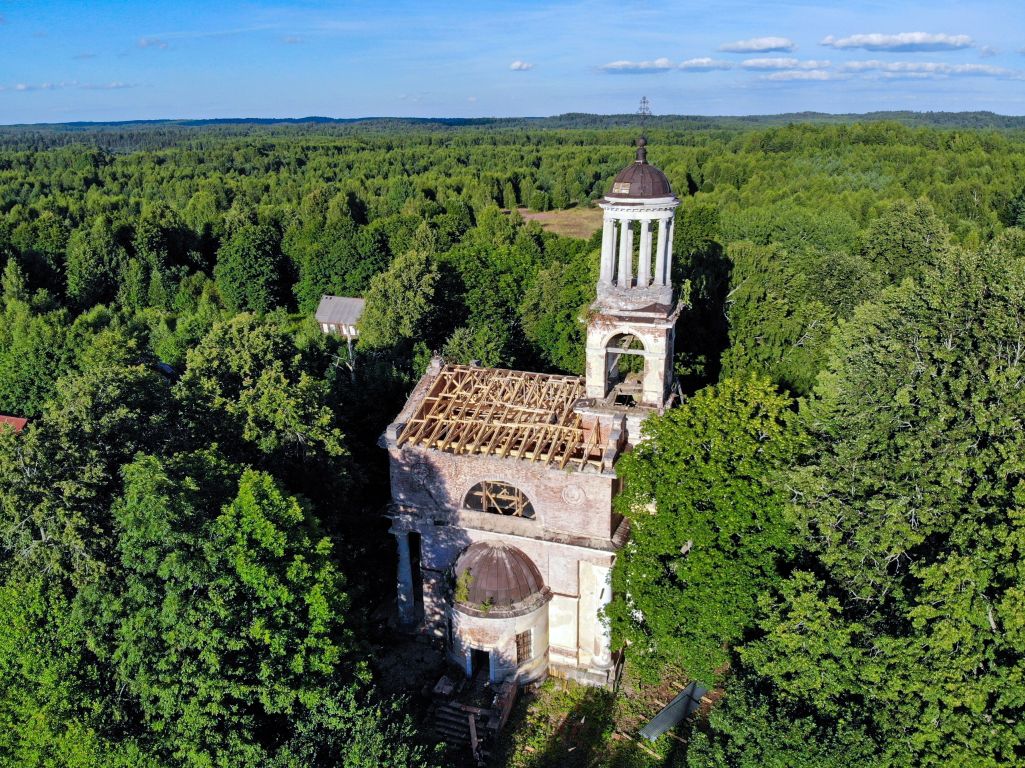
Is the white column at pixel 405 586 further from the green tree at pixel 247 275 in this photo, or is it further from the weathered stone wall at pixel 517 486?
the green tree at pixel 247 275

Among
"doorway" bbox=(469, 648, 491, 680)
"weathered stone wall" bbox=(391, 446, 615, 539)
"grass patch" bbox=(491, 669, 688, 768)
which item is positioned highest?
"weathered stone wall" bbox=(391, 446, 615, 539)

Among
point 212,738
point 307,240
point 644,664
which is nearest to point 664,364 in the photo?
point 644,664

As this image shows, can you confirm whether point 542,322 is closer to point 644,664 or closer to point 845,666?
point 644,664

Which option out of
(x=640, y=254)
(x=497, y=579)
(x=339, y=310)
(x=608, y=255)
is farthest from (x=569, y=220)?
(x=497, y=579)

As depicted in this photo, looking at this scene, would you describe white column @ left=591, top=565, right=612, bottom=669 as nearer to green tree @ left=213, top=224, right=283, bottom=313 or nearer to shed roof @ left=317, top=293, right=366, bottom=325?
→ shed roof @ left=317, top=293, right=366, bottom=325

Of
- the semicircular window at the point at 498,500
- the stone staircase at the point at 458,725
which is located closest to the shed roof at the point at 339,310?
the semicircular window at the point at 498,500

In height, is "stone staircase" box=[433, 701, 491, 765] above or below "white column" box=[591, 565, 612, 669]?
below

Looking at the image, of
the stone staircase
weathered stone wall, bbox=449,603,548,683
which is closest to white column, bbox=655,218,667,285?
weathered stone wall, bbox=449,603,548,683
